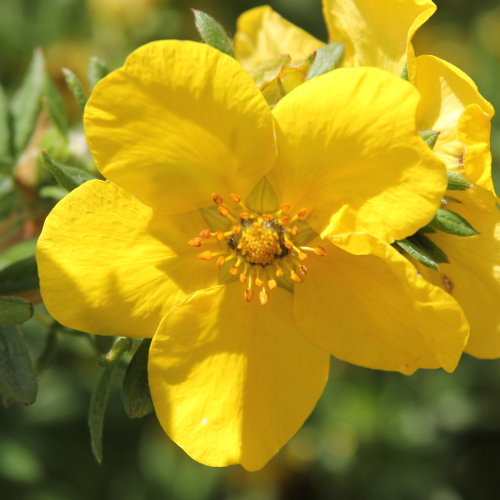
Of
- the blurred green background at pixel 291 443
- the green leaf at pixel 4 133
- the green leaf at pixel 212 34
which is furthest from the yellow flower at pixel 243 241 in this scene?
the blurred green background at pixel 291 443

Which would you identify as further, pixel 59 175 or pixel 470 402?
pixel 470 402

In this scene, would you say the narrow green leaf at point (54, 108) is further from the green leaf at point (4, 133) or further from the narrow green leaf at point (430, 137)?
the narrow green leaf at point (430, 137)

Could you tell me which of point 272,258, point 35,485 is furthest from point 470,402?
point 272,258

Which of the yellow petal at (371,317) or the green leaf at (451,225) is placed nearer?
the yellow petal at (371,317)

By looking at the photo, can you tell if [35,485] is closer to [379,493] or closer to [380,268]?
[379,493]

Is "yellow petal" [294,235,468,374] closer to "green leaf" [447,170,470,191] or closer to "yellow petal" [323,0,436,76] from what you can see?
"green leaf" [447,170,470,191]
